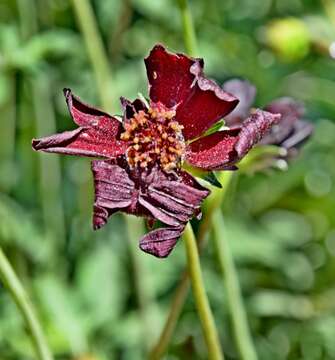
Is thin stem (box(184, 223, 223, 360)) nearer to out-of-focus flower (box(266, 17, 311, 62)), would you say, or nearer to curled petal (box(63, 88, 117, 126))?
curled petal (box(63, 88, 117, 126))

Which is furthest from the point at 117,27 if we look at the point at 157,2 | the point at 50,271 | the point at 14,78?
the point at 50,271

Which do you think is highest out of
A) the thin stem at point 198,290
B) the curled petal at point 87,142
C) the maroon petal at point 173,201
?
the curled petal at point 87,142

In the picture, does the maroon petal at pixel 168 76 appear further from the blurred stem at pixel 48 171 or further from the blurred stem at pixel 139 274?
the blurred stem at pixel 48 171

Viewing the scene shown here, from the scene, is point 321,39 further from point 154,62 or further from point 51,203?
point 154,62

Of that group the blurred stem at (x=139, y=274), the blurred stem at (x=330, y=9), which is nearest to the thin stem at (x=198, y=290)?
the blurred stem at (x=139, y=274)

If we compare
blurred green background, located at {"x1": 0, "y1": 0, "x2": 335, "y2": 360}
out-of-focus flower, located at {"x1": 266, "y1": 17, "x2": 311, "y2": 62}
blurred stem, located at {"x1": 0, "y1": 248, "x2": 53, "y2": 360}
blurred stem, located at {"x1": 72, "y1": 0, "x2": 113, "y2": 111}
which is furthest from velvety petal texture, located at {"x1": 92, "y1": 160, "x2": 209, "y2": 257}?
out-of-focus flower, located at {"x1": 266, "y1": 17, "x2": 311, "y2": 62}

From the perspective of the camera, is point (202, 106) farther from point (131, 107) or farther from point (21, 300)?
point (21, 300)

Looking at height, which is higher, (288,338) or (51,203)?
(51,203)

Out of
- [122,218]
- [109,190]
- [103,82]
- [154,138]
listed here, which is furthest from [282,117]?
[122,218]
